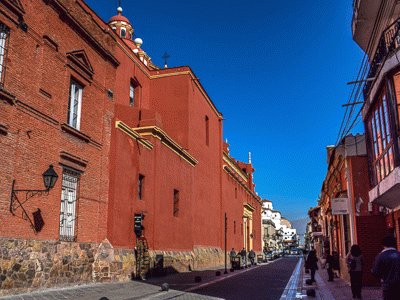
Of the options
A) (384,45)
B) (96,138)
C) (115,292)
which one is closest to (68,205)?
(96,138)

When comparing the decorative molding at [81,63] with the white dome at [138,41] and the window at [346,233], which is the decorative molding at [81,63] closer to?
the window at [346,233]

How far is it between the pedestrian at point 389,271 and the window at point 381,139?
5.18 metres

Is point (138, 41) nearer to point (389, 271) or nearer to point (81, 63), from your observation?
point (81, 63)

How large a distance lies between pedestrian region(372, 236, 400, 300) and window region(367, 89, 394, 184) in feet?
17.0

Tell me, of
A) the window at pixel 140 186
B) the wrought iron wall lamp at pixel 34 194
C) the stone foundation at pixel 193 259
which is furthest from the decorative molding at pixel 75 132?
the stone foundation at pixel 193 259

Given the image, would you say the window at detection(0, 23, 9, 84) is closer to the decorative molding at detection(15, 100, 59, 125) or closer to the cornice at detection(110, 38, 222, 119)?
the decorative molding at detection(15, 100, 59, 125)

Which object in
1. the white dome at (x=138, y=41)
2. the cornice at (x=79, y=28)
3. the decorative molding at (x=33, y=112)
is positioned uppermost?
the white dome at (x=138, y=41)

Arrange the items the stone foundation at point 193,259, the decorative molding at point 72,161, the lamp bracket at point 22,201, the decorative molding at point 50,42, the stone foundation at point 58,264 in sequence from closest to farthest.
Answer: the stone foundation at point 58,264 < the lamp bracket at point 22,201 < the decorative molding at point 50,42 < the decorative molding at point 72,161 < the stone foundation at point 193,259

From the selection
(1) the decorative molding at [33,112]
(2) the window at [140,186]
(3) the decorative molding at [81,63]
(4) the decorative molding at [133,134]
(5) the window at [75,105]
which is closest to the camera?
(1) the decorative molding at [33,112]

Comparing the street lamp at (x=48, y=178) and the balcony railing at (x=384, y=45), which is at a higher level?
the balcony railing at (x=384, y=45)

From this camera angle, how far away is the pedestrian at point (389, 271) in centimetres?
701

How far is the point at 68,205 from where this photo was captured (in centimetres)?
1521

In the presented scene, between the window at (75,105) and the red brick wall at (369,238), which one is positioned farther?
the window at (75,105)

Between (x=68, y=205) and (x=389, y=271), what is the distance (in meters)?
11.1
